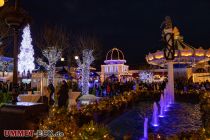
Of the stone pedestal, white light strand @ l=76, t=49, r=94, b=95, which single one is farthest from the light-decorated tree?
the stone pedestal

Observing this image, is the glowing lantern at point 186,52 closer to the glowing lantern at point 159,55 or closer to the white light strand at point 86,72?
the glowing lantern at point 159,55

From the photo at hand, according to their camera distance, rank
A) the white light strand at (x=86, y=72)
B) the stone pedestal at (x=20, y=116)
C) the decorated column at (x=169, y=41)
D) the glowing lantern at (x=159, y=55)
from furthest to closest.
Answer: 1. the white light strand at (x=86, y=72)
2. the glowing lantern at (x=159, y=55)
3. the decorated column at (x=169, y=41)
4. the stone pedestal at (x=20, y=116)

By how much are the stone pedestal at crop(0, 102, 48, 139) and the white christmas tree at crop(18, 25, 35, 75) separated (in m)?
46.0

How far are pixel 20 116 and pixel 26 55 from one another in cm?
4780

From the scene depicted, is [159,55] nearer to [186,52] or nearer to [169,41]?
[186,52]

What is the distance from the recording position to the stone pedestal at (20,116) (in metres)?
5.64

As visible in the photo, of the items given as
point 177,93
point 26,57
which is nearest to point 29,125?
point 177,93

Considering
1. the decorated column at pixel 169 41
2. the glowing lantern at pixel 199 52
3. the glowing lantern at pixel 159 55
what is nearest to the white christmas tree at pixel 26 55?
the glowing lantern at pixel 159 55

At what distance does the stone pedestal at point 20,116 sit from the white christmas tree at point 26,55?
46011 millimetres

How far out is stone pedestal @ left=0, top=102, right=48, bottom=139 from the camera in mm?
5641

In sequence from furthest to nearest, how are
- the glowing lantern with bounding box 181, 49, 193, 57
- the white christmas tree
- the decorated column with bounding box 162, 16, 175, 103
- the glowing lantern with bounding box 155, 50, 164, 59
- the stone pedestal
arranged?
the white christmas tree < the glowing lantern with bounding box 155, 50, 164, 59 < the glowing lantern with bounding box 181, 49, 193, 57 < the decorated column with bounding box 162, 16, 175, 103 < the stone pedestal

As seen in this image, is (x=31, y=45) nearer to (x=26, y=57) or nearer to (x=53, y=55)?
(x=26, y=57)

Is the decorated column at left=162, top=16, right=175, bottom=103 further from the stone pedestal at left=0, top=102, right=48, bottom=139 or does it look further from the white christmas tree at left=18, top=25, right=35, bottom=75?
the white christmas tree at left=18, top=25, right=35, bottom=75

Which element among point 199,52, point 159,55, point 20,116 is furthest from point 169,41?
point 20,116
